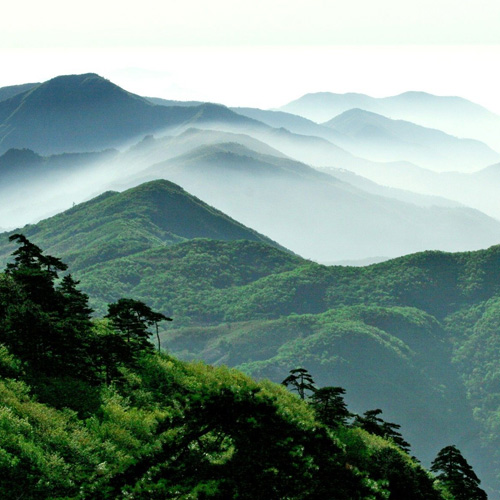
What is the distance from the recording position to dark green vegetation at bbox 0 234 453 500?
43219mm

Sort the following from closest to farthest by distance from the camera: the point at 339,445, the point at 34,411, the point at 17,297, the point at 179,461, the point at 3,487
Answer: the point at 3,487
the point at 179,461
the point at 34,411
the point at 339,445
the point at 17,297

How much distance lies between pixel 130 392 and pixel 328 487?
20528 millimetres

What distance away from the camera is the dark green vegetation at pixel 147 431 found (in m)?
43.2

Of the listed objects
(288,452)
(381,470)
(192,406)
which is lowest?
(381,470)

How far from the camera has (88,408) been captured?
180 feet

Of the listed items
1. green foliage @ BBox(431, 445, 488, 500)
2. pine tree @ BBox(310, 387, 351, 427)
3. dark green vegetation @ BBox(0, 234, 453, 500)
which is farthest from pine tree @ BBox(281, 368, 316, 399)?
green foliage @ BBox(431, 445, 488, 500)

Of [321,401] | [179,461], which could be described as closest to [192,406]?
[179,461]

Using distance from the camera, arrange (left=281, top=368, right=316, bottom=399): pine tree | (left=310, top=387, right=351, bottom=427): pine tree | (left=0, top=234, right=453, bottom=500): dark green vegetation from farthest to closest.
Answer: (left=281, top=368, right=316, bottom=399): pine tree, (left=310, top=387, right=351, bottom=427): pine tree, (left=0, top=234, right=453, bottom=500): dark green vegetation

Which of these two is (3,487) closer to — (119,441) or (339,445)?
(119,441)

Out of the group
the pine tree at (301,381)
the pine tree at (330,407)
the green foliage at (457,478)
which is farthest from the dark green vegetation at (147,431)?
the green foliage at (457,478)

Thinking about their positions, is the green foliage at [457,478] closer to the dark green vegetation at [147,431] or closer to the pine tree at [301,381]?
the dark green vegetation at [147,431]

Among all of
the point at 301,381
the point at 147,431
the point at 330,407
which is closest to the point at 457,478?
the point at 330,407

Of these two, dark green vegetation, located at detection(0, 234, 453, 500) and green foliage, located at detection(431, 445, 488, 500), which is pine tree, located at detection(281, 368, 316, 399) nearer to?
dark green vegetation, located at detection(0, 234, 453, 500)

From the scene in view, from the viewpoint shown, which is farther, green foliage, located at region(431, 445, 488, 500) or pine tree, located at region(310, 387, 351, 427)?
green foliage, located at region(431, 445, 488, 500)
